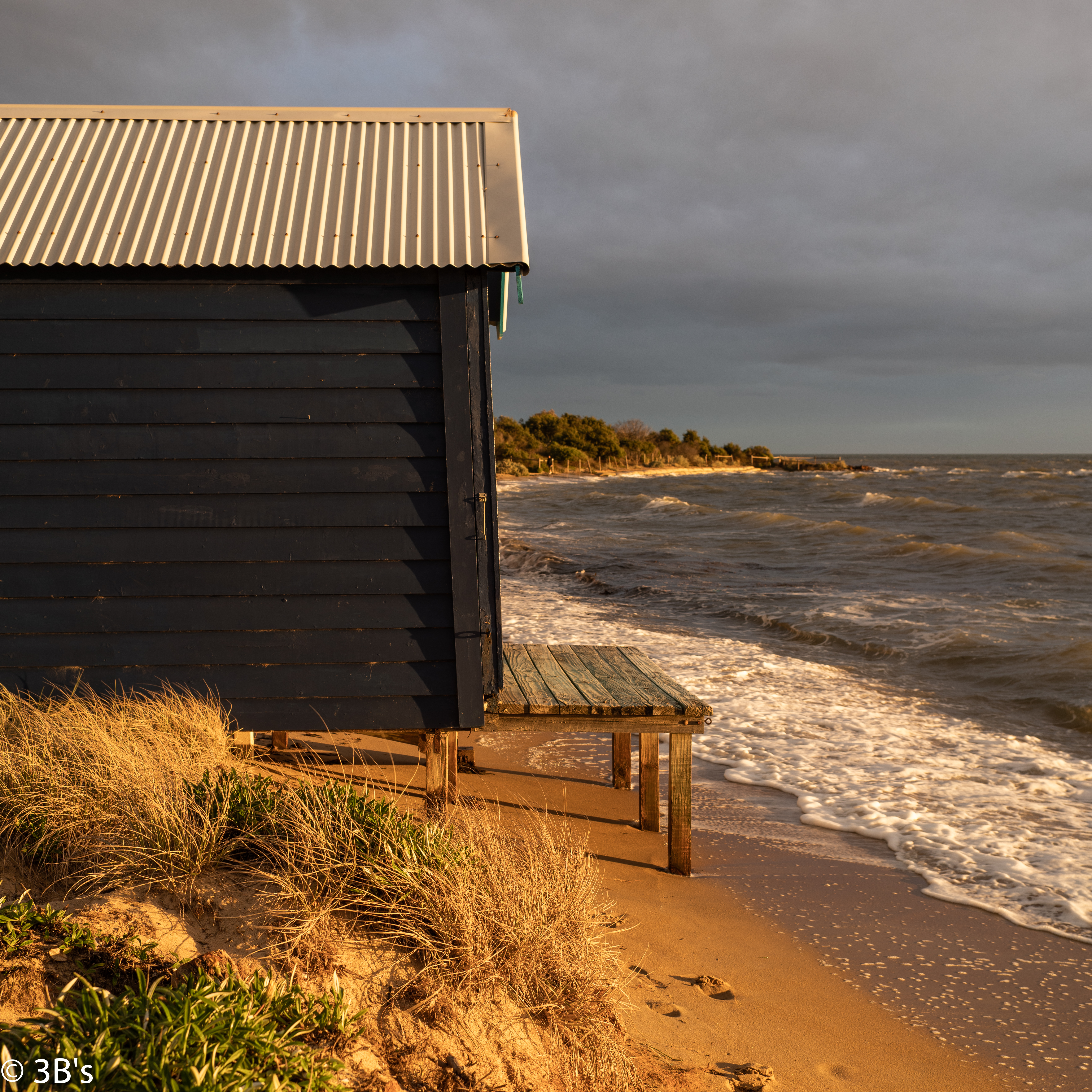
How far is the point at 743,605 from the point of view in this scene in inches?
579

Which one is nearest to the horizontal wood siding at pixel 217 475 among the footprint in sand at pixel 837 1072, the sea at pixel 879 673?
the footprint in sand at pixel 837 1072

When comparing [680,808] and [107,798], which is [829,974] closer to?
[680,808]

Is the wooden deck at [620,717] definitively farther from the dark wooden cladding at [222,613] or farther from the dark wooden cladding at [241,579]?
the dark wooden cladding at [241,579]

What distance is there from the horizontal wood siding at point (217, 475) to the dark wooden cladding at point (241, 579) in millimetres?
10

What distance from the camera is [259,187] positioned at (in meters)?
4.71

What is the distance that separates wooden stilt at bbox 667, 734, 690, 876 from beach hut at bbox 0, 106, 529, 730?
1.28 m

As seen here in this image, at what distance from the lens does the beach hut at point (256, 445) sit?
4523 millimetres

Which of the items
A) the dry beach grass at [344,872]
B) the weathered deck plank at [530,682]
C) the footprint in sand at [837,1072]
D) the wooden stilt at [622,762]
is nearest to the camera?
the dry beach grass at [344,872]

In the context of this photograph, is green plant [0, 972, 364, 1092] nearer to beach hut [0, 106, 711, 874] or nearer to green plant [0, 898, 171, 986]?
green plant [0, 898, 171, 986]

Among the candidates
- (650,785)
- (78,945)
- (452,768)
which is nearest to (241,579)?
(452,768)

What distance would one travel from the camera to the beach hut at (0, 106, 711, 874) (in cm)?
452

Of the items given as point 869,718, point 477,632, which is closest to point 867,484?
point 869,718

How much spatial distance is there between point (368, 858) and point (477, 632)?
1747 millimetres

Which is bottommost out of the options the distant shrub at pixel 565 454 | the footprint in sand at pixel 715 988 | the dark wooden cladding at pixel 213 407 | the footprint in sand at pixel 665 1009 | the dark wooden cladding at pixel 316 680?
the footprint in sand at pixel 715 988
